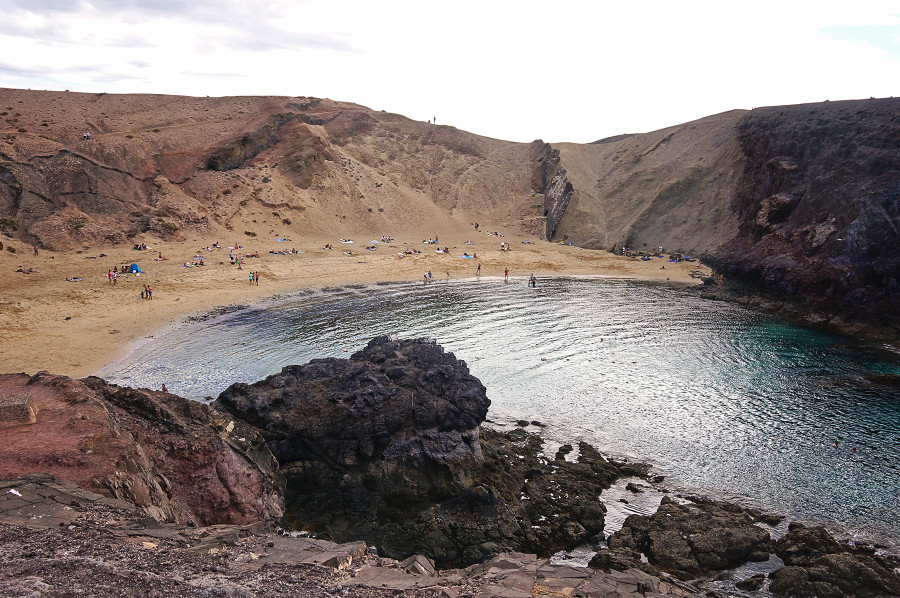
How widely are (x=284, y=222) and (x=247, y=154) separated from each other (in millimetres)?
16089

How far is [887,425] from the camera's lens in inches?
1073

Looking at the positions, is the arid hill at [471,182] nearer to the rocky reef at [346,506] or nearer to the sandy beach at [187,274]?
the sandy beach at [187,274]

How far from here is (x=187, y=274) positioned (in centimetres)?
5069

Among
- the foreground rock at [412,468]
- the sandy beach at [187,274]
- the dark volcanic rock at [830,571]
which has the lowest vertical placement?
the dark volcanic rock at [830,571]

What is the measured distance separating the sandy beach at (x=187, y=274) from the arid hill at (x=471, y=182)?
165 inches

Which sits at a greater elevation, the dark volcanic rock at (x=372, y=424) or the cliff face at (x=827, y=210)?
the cliff face at (x=827, y=210)

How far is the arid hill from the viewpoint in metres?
49.2

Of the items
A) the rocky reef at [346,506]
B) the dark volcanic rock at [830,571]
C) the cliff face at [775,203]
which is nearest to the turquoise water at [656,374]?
the dark volcanic rock at [830,571]

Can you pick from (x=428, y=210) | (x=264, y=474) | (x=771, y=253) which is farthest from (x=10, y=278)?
(x=771, y=253)

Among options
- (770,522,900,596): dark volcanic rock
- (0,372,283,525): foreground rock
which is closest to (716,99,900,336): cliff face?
(770,522,900,596): dark volcanic rock

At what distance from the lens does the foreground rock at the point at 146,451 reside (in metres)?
14.5

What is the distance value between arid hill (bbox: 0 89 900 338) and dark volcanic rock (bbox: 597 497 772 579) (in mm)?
31489

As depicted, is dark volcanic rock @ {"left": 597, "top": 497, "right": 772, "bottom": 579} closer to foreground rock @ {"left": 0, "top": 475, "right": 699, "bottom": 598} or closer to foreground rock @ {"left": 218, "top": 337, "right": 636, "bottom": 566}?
foreground rock @ {"left": 218, "top": 337, "right": 636, "bottom": 566}

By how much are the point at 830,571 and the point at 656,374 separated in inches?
710
